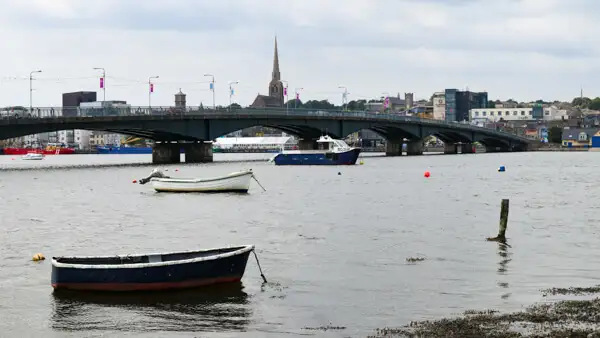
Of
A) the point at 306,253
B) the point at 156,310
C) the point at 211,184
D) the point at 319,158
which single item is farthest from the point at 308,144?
the point at 156,310

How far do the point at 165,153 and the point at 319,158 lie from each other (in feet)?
93.7

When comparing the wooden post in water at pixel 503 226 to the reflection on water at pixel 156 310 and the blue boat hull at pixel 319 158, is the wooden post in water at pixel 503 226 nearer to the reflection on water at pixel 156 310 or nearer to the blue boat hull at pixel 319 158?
the reflection on water at pixel 156 310

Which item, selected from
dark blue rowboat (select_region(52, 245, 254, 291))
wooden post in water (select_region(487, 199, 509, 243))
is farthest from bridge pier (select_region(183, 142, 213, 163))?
dark blue rowboat (select_region(52, 245, 254, 291))

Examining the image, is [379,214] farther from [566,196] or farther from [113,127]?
[113,127]

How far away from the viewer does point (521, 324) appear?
21.8 metres

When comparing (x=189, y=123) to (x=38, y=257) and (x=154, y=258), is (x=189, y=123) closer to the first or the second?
(x=38, y=257)

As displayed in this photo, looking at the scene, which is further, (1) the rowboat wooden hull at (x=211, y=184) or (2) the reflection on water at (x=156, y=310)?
(1) the rowboat wooden hull at (x=211, y=184)

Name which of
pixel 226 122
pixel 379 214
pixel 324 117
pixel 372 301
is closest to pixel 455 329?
pixel 372 301

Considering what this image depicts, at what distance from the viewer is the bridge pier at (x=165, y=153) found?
495 feet

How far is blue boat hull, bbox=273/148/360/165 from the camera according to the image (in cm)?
13875

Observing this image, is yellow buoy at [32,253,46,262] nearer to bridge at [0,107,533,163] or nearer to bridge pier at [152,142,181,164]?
bridge at [0,107,533,163]

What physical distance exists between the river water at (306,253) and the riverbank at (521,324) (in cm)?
88

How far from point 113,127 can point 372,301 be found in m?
104

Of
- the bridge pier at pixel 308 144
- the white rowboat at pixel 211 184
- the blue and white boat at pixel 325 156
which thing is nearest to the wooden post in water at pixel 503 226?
the white rowboat at pixel 211 184
